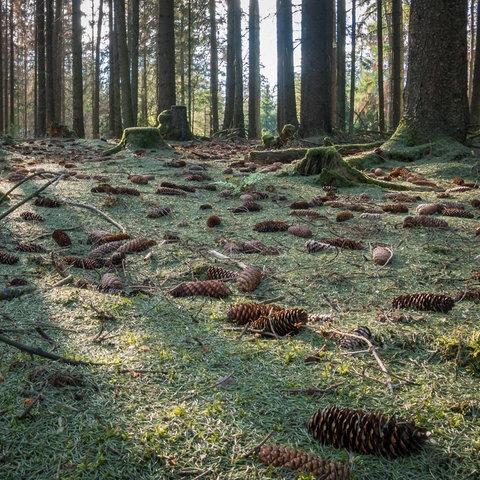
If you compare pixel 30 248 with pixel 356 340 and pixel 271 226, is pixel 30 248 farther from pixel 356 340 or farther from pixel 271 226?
pixel 356 340

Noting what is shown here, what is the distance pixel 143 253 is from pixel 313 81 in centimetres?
823

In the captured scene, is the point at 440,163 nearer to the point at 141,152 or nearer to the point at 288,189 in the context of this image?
the point at 288,189

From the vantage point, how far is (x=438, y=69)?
290 inches

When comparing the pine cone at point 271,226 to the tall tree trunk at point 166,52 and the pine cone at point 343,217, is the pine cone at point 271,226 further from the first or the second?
the tall tree trunk at point 166,52

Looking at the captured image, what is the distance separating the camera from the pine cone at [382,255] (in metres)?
3.13

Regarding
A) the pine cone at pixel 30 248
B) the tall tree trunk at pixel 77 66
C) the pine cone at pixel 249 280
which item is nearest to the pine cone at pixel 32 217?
the pine cone at pixel 30 248

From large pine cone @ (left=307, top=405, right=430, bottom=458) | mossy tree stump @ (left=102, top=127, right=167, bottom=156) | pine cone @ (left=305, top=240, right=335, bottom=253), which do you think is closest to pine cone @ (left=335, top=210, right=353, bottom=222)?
pine cone @ (left=305, top=240, right=335, bottom=253)

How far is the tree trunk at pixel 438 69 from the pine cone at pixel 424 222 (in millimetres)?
4035

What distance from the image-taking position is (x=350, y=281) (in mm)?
2822

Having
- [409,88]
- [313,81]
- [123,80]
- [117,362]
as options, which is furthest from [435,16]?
[123,80]

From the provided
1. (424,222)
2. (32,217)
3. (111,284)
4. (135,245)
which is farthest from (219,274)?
(32,217)

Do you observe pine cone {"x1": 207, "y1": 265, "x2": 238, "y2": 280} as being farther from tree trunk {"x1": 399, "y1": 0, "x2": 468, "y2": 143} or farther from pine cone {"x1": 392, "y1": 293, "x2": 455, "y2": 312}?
tree trunk {"x1": 399, "y1": 0, "x2": 468, "y2": 143}

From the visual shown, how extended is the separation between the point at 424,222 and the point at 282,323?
2.36 m

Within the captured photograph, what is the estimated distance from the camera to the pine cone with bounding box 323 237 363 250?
11.4 ft
